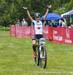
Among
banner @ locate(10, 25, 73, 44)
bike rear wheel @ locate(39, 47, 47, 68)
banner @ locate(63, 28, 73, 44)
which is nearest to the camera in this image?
bike rear wheel @ locate(39, 47, 47, 68)

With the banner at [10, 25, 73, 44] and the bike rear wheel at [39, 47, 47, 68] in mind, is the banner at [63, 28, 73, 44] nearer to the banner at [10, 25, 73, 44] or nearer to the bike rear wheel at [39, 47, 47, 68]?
the banner at [10, 25, 73, 44]

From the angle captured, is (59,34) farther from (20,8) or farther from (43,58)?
(20,8)

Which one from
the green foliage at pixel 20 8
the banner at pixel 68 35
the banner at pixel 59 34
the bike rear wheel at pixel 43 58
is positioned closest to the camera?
the bike rear wheel at pixel 43 58

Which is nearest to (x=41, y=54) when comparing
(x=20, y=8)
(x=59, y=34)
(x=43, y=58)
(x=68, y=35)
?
(x=43, y=58)

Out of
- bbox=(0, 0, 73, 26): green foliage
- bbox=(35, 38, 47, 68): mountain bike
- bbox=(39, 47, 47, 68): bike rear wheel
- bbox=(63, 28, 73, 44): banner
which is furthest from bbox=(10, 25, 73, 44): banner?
bbox=(0, 0, 73, 26): green foliage

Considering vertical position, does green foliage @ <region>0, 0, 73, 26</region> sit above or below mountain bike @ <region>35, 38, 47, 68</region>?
above

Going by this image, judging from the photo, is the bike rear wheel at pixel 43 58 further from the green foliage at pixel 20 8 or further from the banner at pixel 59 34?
the green foliage at pixel 20 8

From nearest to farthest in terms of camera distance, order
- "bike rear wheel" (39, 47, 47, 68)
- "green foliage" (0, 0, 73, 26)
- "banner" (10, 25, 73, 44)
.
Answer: "bike rear wheel" (39, 47, 47, 68) < "banner" (10, 25, 73, 44) < "green foliage" (0, 0, 73, 26)

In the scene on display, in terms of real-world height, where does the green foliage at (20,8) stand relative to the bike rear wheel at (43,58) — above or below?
above

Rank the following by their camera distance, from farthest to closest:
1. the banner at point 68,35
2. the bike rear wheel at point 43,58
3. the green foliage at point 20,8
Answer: the green foliage at point 20,8
the banner at point 68,35
the bike rear wheel at point 43,58

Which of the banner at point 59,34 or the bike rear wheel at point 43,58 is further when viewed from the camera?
the banner at point 59,34

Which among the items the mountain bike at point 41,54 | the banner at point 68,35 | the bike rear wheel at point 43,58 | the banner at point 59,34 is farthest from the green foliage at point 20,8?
the bike rear wheel at point 43,58

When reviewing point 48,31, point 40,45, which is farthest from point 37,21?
point 48,31

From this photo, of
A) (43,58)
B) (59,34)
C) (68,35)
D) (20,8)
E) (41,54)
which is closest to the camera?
(43,58)
